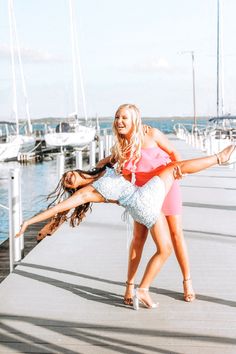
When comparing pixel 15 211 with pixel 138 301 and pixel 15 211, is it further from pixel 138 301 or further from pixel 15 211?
pixel 138 301

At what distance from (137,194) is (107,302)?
1.06 meters

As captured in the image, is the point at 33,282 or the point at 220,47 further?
the point at 220,47

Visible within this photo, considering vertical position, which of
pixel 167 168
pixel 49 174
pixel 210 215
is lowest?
pixel 49 174

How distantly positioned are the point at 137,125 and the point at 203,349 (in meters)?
1.62

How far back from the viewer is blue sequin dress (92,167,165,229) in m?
4.02

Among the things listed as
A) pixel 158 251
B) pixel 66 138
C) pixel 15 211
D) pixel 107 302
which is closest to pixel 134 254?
pixel 158 251

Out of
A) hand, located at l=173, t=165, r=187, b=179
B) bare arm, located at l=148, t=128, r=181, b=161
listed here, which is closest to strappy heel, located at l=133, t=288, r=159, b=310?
hand, located at l=173, t=165, r=187, b=179

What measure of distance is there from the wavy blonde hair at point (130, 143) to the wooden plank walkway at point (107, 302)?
3.76ft

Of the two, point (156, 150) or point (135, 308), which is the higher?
point (156, 150)

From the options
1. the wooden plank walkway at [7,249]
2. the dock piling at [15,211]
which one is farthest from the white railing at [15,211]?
the wooden plank walkway at [7,249]

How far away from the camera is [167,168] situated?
4.12 meters

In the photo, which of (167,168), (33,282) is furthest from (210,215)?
(167,168)

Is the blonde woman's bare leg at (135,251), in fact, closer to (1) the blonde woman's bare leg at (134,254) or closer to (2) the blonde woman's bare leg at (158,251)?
(1) the blonde woman's bare leg at (134,254)

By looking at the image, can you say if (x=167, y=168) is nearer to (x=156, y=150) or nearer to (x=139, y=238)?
(x=156, y=150)
